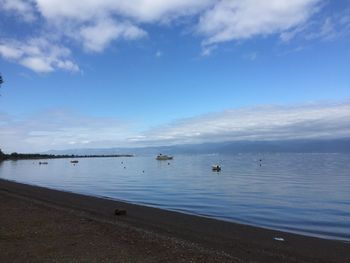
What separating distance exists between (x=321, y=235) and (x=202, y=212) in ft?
27.9

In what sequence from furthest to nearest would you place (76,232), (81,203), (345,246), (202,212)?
(81,203) < (202,212) < (345,246) < (76,232)

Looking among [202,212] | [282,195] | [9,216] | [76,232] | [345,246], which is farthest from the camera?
[282,195]

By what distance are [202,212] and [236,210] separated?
2279mm

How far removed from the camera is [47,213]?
19.0 meters

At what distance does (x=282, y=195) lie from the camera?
116ft

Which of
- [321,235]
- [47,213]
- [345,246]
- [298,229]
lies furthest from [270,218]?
[47,213]

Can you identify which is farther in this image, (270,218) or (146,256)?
(270,218)

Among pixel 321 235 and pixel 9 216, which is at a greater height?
pixel 9 216

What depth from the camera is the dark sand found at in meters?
11.1

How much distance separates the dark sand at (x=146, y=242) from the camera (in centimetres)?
1108

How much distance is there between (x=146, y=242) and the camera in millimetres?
13117

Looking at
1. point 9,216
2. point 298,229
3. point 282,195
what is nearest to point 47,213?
point 9,216

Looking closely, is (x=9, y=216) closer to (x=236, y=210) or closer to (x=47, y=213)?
(x=47, y=213)

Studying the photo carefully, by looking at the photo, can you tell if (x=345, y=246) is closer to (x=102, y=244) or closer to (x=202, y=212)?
(x=102, y=244)
